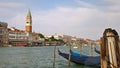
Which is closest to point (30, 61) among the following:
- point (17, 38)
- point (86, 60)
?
point (86, 60)

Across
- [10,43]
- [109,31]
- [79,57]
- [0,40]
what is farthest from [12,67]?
[10,43]

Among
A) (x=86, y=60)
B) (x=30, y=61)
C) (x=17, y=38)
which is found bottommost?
(x=30, y=61)

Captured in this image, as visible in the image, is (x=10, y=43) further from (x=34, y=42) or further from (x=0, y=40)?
(x=34, y=42)

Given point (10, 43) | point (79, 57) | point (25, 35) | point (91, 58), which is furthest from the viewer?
point (25, 35)

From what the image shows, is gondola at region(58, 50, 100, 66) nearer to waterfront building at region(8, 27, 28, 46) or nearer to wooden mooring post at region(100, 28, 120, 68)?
wooden mooring post at region(100, 28, 120, 68)

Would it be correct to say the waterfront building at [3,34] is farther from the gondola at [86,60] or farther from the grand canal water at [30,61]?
the gondola at [86,60]

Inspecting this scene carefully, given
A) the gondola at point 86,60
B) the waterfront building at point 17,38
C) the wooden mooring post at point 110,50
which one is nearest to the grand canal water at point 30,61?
the gondola at point 86,60

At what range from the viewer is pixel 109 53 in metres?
4.14

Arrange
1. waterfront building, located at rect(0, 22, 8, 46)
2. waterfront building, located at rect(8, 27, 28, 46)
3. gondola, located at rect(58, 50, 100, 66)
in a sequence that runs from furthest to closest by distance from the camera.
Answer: waterfront building, located at rect(8, 27, 28, 46), waterfront building, located at rect(0, 22, 8, 46), gondola, located at rect(58, 50, 100, 66)

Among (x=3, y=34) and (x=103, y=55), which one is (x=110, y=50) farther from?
(x=3, y=34)

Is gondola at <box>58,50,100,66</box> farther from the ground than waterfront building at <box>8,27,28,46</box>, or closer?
closer

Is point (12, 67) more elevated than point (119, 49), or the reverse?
point (119, 49)

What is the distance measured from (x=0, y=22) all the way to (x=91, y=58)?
54451 mm

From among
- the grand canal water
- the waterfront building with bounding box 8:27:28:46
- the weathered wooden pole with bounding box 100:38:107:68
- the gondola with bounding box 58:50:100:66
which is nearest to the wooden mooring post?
the weathered wooden pole with bounding box 100:38:107:68
